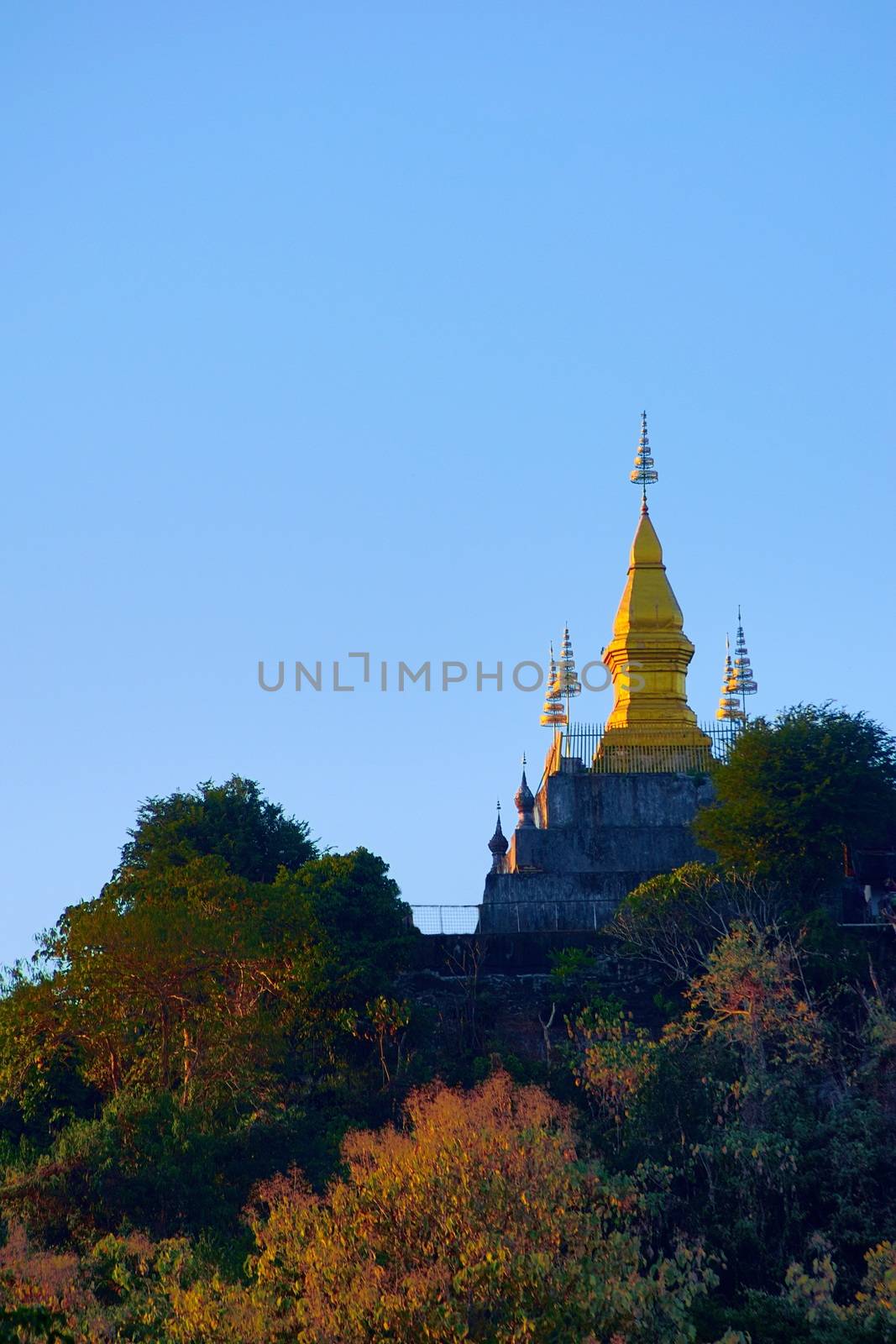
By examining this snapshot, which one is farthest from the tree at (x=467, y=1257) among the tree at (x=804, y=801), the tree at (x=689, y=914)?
the tree at (x=804, y=801)

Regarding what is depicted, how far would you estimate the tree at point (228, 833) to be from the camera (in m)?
49.8

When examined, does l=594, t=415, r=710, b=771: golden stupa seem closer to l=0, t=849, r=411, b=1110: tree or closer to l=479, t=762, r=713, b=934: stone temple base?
l=479, t=762, r=713, b=934: stone temple base

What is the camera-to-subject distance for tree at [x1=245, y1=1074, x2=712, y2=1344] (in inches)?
1062

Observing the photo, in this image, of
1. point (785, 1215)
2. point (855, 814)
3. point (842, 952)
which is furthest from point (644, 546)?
point (785, 1215)

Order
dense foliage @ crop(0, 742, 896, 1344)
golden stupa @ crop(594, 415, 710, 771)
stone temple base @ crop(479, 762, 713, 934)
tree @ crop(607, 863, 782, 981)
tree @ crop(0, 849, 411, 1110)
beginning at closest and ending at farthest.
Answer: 1. dense foliage @ crop(0, 742, 896, 1344)
2. tree @ crop(0, 849, 411, 1110)
3. tree @ crop(607, 863, 782, 981)
4. stone temple base @ crop(479, 762, 713, 934)
5. golden stupa @ crop(594, 415, 710, 771)

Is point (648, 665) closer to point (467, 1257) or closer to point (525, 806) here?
point (525, 806)

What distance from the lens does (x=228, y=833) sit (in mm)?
50281

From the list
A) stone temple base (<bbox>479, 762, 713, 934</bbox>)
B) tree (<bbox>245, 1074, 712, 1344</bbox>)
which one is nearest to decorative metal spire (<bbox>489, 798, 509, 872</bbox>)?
stone temple base (<bbox>479, 762, 713, 934</bbox>)

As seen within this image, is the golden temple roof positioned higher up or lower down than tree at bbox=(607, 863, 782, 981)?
higher up

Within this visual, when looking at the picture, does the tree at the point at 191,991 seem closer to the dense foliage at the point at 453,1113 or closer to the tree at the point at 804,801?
the dense foliage at the point at 453,1113

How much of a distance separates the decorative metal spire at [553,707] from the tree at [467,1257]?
81.2ft

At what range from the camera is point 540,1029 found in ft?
142

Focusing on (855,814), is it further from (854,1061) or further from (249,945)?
(249,945)

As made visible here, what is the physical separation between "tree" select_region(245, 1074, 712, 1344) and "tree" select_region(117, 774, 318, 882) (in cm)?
1739
